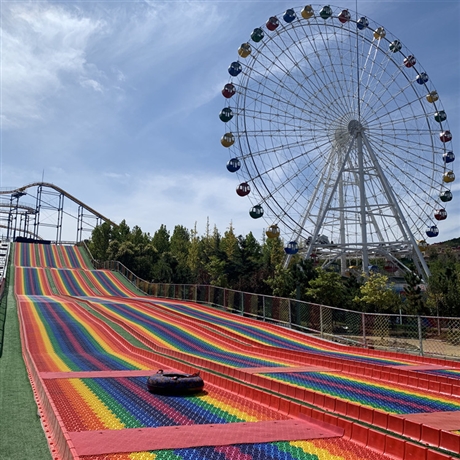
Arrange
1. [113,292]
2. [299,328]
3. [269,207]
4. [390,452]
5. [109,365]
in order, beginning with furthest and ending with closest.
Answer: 1. [113,292]
2. [269,207]
3. [299,328]
4. [109,365]
5. [390,452]

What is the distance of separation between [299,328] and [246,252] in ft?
89.8

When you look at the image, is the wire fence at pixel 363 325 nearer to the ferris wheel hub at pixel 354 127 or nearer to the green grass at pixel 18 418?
the green grass at pixel 18 418

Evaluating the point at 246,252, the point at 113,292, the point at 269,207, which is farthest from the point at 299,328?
the point at 246,252

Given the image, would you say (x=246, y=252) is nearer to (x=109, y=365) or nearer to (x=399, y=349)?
(x=399, y=349)

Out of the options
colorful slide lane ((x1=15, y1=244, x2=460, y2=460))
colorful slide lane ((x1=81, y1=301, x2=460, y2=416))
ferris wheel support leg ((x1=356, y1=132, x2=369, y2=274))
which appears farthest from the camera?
ferris wheel support leg ((x1=356, y1=132, x2=369, y2=274))

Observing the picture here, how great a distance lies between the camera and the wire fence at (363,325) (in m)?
14.5

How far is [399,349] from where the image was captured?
610 inches

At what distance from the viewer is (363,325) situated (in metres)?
16.1

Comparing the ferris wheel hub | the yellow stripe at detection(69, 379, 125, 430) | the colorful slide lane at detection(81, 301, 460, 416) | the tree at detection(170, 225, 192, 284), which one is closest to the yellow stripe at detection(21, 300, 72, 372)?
the yellow stripe at detection(69, 379, 125, 430)

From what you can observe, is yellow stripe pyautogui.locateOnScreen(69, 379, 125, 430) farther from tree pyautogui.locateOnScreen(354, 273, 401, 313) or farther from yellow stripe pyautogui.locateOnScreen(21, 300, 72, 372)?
tree pyautogui.locateOnScreen(354, 273, 401, 313)

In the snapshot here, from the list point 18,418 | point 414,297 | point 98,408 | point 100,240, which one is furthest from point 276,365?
point 100,240

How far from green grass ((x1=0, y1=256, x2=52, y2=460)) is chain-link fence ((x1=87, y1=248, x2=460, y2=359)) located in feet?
33.1

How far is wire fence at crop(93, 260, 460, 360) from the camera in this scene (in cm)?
1447

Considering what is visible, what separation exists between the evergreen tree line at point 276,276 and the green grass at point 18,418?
16634 mm
